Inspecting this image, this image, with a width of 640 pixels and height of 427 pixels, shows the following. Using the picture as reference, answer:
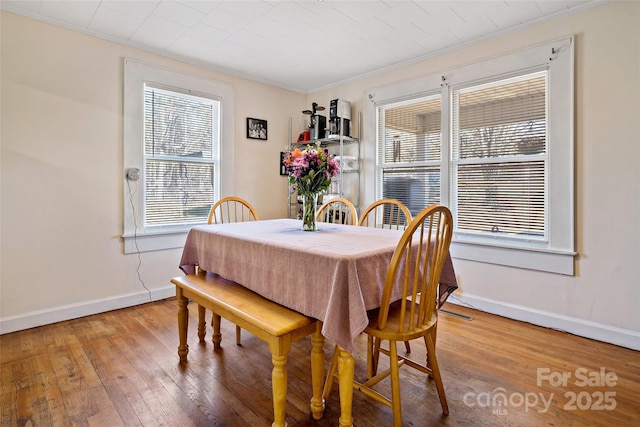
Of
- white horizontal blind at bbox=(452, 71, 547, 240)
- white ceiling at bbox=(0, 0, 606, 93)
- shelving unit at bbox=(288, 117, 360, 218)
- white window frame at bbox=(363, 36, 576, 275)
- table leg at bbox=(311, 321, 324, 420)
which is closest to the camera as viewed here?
table leg at bbox=(311, 321, 324, 420)

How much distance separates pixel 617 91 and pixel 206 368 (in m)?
3.30

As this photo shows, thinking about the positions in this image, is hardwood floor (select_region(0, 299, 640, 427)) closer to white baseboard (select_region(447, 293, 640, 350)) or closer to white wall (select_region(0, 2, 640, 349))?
white baseboard (select_region(447, 293, 640, 350))

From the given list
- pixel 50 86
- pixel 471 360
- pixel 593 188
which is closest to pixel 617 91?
pixel 593 188

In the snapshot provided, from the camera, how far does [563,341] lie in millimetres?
2420

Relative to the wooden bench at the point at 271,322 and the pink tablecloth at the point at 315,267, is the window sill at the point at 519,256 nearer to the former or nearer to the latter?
the pink tablecloth at the point at 315,267

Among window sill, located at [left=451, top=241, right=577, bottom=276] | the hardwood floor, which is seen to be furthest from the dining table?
window sill, located at [left=451, top=241, right=577, bottom=276]

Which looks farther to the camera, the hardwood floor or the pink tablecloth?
the hardwood floor

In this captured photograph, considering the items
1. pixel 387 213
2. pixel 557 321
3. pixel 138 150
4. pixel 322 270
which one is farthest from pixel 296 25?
pixel 557 321

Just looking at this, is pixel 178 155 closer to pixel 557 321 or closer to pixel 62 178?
pixel 62 178

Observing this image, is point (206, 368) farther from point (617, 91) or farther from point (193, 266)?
point (617, 91)

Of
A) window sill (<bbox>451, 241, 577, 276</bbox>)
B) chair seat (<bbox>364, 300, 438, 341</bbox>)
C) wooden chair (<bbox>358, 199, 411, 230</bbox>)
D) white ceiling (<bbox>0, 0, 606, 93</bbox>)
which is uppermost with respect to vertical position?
white ceiling (<bbox>0, 0, 606, 93</bbox>)

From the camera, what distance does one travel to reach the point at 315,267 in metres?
1.46

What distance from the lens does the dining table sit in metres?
1.33

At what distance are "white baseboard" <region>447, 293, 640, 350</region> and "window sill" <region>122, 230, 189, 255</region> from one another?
278cm
